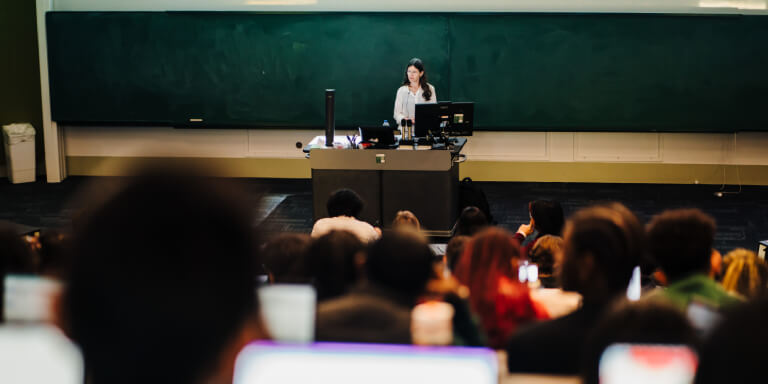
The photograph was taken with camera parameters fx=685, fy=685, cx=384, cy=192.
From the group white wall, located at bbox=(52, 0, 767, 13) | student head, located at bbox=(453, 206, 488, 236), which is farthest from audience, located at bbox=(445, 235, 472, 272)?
white wall, located at bbox=(52, 0, 767, 13)

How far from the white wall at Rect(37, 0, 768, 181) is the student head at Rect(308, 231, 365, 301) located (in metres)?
5.77

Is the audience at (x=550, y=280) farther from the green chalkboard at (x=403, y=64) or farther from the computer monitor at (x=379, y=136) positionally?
the green chalkboard at (x=403, y=64)

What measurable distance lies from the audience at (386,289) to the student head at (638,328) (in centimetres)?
47

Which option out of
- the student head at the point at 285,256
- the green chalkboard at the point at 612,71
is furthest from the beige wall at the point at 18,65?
the student head at the point at 285,256

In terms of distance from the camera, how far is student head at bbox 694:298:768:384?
553mm

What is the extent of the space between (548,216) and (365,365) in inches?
130

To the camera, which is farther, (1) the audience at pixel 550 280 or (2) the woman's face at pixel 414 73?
(2) the woman's face at pixel 414 73

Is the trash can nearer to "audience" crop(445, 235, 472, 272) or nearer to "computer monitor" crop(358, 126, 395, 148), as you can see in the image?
"computer monitor" crop(358, 126, 395, 148)

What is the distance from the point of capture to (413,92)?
23.1 feet

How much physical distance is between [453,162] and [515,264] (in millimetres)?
3632

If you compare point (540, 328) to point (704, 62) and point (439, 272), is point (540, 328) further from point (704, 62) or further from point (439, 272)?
point (704, 62)

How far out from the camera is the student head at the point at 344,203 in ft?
13.2

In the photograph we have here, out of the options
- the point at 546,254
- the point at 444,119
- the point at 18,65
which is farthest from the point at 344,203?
the point at 18,65

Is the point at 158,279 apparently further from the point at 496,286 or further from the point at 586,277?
the point at 496,286
